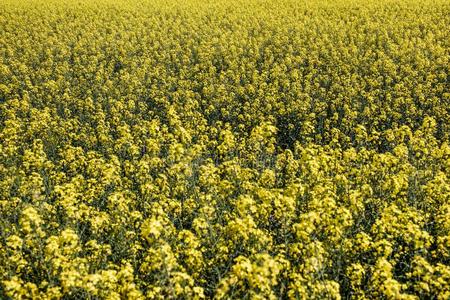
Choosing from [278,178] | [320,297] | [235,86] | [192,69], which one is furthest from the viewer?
[192,69]

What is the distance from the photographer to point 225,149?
17.6 metres

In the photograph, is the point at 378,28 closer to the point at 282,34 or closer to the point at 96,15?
the point at 282,34

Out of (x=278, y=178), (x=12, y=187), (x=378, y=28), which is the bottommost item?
(x=12, y=187)

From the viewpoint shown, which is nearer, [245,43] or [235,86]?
[235,86]

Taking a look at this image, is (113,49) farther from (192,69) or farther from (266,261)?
(266,261)

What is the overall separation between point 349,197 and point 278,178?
462cm

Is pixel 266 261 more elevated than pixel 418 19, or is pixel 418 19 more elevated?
pixel 418 19

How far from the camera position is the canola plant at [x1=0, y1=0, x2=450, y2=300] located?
9.94 meters

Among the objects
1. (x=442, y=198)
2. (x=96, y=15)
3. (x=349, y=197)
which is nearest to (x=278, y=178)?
(x=349, y=197)

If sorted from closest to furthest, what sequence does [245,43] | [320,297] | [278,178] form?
1. [320,297]
2. [278,178]
3. [245,43]

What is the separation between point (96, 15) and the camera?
46125 mm

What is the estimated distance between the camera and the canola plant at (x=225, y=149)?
9.94 metres

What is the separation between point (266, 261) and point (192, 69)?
2473 centimetres

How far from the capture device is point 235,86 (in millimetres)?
28125
